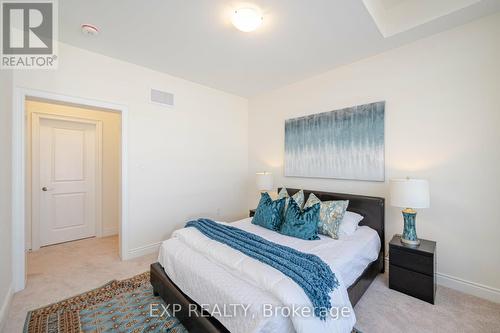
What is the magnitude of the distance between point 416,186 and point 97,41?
3761 millimetres

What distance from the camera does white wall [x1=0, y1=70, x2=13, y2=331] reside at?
5.97 ft

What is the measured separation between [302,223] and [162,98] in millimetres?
2703

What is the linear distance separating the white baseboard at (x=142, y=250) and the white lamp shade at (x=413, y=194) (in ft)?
10.7

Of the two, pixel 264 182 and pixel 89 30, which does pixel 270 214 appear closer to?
pixel 264 182

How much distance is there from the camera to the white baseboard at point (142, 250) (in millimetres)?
3035

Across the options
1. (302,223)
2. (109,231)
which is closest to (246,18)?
(302,223)

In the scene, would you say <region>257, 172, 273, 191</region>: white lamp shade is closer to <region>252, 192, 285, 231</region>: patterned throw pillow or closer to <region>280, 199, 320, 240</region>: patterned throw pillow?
<region>252, 192, 285, 231</region>: patterned throw pillow

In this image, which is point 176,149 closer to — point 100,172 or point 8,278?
point 100,172

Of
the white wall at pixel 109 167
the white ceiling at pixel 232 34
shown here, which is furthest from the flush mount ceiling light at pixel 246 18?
the white wall at pixel 109 167

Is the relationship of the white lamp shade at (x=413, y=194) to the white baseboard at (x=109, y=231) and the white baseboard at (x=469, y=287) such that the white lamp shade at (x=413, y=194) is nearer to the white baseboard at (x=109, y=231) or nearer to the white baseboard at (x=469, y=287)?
the white baseboard at (x=469, y=287)

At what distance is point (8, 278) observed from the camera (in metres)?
1.99

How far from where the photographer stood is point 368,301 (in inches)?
81.9

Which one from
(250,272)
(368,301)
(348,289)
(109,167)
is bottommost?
(368,301)

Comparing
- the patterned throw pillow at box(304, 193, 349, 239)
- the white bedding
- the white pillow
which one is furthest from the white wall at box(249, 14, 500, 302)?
the white bedding
